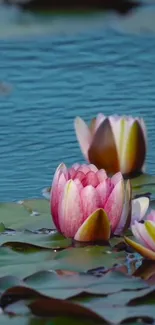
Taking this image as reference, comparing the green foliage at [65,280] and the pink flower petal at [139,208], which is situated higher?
the pink flower petal at [139,208]

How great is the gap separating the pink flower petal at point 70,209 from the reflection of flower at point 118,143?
53 centimetres

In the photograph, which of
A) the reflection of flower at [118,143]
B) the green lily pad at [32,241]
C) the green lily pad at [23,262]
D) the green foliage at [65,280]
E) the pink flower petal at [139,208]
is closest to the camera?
the green foliage at [65,280]

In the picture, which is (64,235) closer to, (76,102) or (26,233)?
(26,233)

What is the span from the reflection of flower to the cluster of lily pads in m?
0.18

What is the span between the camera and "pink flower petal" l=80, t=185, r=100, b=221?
223 centimetres

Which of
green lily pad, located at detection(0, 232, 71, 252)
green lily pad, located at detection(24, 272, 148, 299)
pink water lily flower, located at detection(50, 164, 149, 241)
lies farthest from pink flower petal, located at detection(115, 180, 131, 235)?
green lily pad, located at detection(24, 272, 148, 299)

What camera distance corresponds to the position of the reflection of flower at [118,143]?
2762 mm

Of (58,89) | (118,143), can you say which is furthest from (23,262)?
(58,89)

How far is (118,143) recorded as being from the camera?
2.77 meters

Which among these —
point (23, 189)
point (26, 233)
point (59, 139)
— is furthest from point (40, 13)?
point (26, 233)

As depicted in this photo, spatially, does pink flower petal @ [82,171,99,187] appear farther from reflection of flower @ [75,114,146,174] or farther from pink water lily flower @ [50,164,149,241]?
reflection of flower @ [75,114,146,174]

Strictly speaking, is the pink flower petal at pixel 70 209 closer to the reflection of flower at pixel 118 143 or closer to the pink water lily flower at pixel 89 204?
the pink water lily flower at pixel 89 204

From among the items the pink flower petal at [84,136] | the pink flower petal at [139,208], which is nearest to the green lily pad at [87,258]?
the pink flower petal at [139,208]

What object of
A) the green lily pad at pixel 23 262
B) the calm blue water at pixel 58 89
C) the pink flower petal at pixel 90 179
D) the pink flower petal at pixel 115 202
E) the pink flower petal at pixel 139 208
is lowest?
the calm blue water at pixel 58 89
